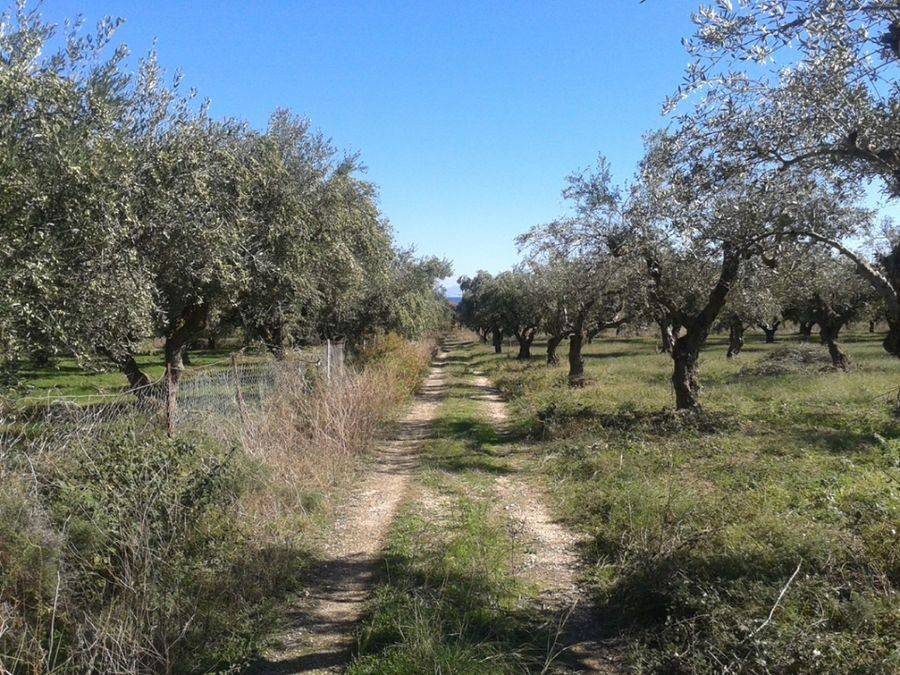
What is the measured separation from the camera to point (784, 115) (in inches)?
281

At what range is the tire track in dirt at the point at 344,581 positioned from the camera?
4992 millimetres

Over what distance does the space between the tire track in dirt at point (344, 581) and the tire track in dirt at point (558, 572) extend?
1.68 meters

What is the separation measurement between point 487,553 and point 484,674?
2.59m

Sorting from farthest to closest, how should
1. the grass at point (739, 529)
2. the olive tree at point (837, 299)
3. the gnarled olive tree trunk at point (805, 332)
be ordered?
the gnarled olive tree trunk at point (805, 332) < the olive tree at point (837, 299) < the grass at point (739, 529)

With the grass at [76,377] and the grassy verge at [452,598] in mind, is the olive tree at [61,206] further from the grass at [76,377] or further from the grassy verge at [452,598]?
the grassy verge at [452,598]

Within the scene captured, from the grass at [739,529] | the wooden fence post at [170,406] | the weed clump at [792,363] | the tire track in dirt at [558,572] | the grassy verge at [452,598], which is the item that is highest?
the wooden fence post at [170,406]

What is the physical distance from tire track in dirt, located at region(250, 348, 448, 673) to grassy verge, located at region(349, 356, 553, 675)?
0.20m

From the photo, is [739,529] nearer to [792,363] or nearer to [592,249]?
[592,249]

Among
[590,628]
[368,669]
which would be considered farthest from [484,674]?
[590,628]

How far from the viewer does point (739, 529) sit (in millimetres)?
6449

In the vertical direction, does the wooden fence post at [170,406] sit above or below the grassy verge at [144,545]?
above

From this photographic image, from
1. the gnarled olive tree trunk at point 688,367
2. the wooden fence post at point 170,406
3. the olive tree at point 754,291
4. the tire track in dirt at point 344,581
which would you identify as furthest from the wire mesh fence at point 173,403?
the olive tree at point 754,291

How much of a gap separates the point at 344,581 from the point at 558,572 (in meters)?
2.23

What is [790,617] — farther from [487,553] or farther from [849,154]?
[849,154]
